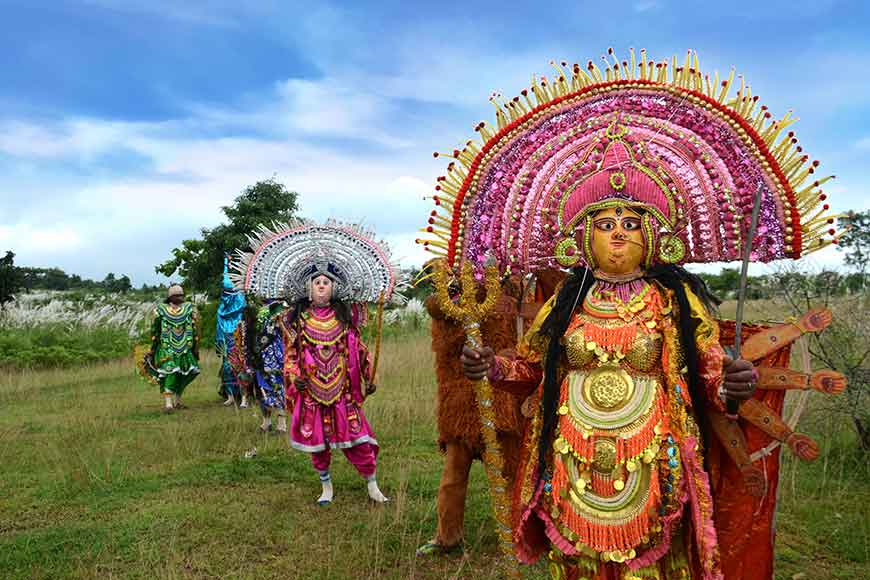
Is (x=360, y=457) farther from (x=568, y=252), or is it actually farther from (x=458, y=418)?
(x=568, y=252)

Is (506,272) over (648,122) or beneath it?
beneath

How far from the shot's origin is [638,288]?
3031mm

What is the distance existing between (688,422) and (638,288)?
61cm

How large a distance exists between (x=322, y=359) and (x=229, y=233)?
13780 millimetres

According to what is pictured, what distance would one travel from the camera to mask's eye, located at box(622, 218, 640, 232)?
117 inches

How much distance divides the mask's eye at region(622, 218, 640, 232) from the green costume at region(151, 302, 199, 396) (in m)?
9.92

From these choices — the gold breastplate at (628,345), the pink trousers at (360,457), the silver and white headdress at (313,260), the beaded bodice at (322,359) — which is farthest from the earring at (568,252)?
the pink trousers at (360,457)

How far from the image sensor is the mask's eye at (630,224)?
2979 millimetres

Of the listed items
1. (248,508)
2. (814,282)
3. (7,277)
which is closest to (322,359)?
(248,508)

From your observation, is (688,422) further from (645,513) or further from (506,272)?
(506,272)

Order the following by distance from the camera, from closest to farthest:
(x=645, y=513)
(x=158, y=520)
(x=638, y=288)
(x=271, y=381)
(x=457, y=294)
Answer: (x=645, y=513) → (x=638, y=288) → (x=457, y=294) → (x=158, y=520) → (x=271, y=381)

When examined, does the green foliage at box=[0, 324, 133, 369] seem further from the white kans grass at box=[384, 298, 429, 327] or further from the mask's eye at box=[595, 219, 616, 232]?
A: the mask's eye at box=[595, 219, 616, 232]

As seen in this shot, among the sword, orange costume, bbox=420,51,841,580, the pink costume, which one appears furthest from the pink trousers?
the sword

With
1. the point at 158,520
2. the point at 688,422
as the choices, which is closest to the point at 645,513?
the point at 688,422
